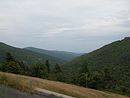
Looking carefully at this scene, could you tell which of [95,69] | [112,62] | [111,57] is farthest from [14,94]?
[111,57]

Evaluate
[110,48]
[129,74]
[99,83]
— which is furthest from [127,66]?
[99,83]

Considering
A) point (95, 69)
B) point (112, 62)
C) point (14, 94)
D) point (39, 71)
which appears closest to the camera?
point (14, 94)

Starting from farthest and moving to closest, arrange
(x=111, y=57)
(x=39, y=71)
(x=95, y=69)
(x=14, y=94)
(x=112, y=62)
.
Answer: (x=111, y=57)
(x=112, y=62)
(x=95, y=69)
(x=39, y=71)
(x=14, y=94)

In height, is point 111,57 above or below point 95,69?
above

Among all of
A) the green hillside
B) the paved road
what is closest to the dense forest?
the green hillside

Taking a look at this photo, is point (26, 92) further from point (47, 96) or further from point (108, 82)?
point (108, 82)

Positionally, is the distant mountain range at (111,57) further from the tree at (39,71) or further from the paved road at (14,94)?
the paved road at (14,94)

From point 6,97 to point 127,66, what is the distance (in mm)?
134404

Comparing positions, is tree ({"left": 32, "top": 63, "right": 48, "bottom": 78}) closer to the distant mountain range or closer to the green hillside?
the green hillside

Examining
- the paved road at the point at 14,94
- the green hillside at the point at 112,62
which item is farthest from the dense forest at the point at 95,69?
the paved road at the point at 14,94

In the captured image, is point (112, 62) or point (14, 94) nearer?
point (14, 94)

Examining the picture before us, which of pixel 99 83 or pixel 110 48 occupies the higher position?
pixel 110 48

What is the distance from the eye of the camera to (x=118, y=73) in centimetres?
12331

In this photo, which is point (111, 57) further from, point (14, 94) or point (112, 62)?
point (14, 94)
